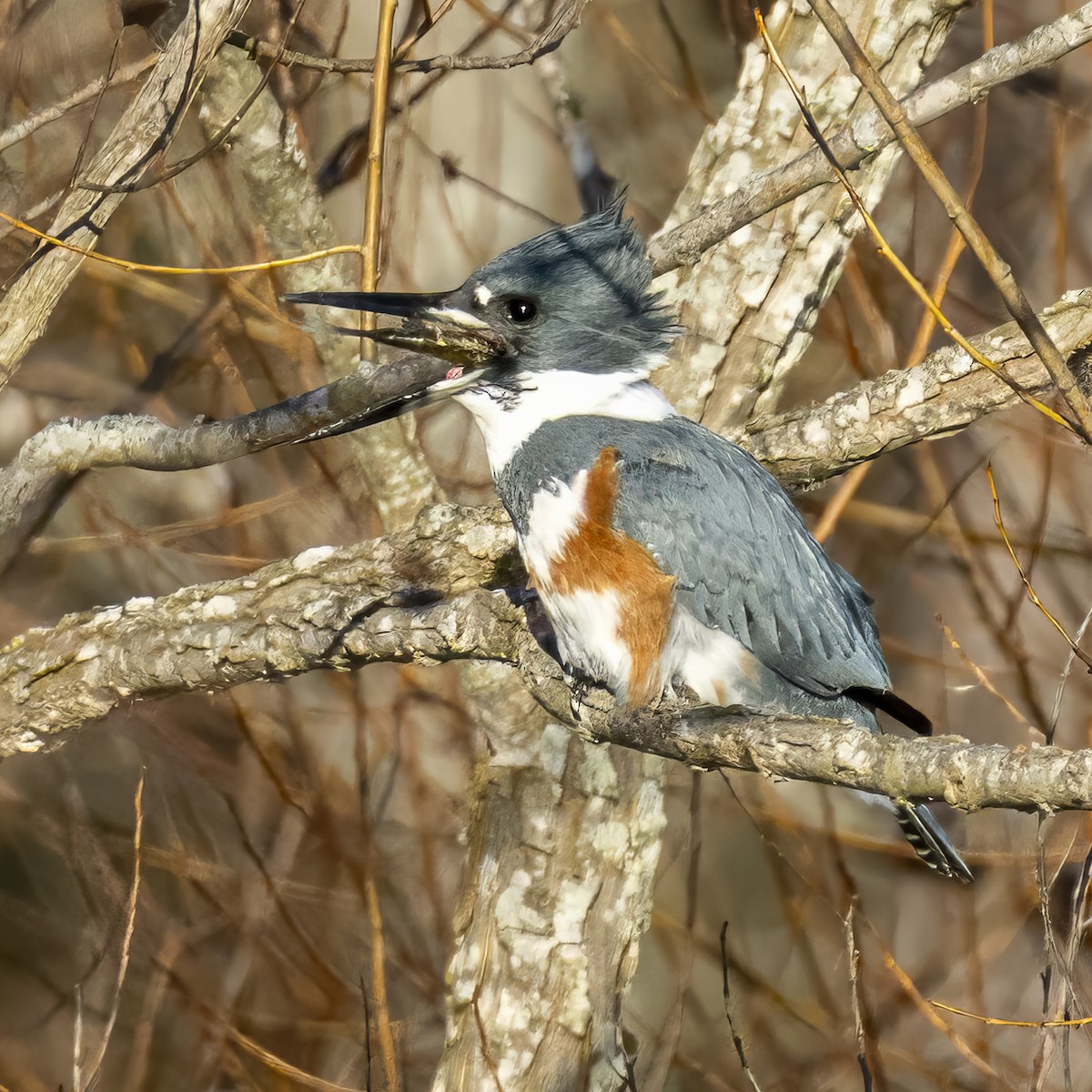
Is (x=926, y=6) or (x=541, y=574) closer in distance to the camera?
(x=541, y=574)

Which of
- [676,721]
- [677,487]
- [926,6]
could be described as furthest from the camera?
[926,6]

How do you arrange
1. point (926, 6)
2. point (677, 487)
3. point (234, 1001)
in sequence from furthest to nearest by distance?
point (234, 1001) → point (926, 6) → point (677, 487)

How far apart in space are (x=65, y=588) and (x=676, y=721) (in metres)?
2.00

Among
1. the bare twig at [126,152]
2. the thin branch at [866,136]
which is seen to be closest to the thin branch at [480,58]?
the bare twig at [126,152]

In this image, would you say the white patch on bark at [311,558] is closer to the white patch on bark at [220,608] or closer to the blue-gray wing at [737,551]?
the white patch on bark at [220,608]

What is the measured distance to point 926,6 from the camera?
2031 millimetres

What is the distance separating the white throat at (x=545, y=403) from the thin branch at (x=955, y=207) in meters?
0.77

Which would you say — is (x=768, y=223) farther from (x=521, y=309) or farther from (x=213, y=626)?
(x=213, y=626)

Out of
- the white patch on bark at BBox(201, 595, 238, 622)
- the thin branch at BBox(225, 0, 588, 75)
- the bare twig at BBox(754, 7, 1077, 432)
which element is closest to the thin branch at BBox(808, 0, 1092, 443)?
the bare twig at BBox(754, 7, 1077, 432)

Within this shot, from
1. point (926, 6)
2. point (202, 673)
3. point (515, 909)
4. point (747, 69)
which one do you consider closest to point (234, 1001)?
point (515, 909)

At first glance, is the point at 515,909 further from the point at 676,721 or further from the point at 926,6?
the point at 926,6

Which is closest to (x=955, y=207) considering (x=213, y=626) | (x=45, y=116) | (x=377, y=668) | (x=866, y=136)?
(x=866, y=136)

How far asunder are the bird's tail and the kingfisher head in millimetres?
657

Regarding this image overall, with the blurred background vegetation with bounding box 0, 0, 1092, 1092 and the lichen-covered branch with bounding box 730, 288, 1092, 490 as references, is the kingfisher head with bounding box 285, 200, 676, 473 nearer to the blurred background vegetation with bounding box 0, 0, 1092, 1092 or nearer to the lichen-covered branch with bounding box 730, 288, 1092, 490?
the lichen-covered branch with bounding box 730, 288, 1092, 490
